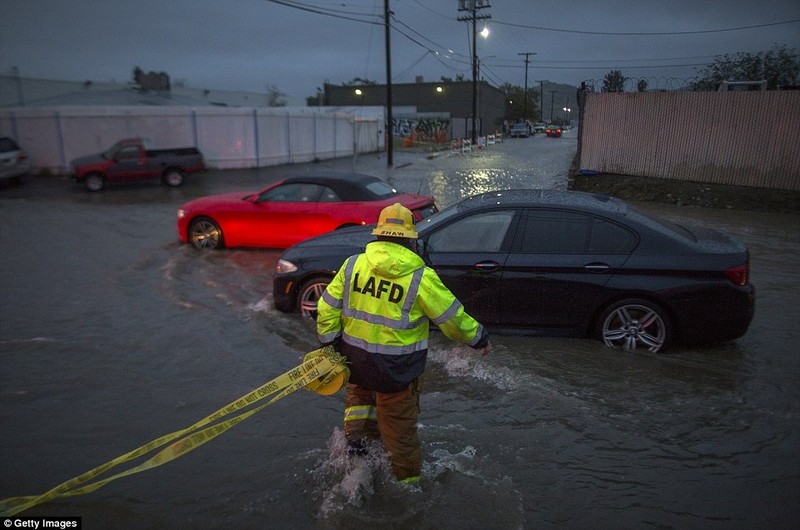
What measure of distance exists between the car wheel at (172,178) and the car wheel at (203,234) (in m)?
11.1

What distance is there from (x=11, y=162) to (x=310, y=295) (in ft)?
57.6

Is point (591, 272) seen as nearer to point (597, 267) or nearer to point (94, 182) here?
point (597, 267)

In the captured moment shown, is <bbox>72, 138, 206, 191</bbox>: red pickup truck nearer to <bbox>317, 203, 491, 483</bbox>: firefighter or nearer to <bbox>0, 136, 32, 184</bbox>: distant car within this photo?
<bbox>0, 136, 32, 184</bbox>: distant car

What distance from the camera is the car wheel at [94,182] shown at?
19.0 metres

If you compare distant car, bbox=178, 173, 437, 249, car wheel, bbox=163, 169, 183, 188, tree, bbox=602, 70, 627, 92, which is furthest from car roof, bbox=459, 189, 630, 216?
car wheel, bbox=163, 169, 183, 188

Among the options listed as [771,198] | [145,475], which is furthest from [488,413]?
[771,198]

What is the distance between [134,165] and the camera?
1959 cm

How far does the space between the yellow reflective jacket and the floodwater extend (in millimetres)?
776

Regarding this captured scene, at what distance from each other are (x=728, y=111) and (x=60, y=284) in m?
15.2

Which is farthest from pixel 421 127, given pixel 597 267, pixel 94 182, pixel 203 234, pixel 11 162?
pixel 597 267

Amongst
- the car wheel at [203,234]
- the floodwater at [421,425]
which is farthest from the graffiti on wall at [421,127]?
the floodwater at [421,425]

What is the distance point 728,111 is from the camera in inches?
581

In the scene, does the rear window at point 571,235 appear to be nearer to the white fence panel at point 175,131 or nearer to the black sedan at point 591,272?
the black sedan at point 591,272

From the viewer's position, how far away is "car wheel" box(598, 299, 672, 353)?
5.38 metres
